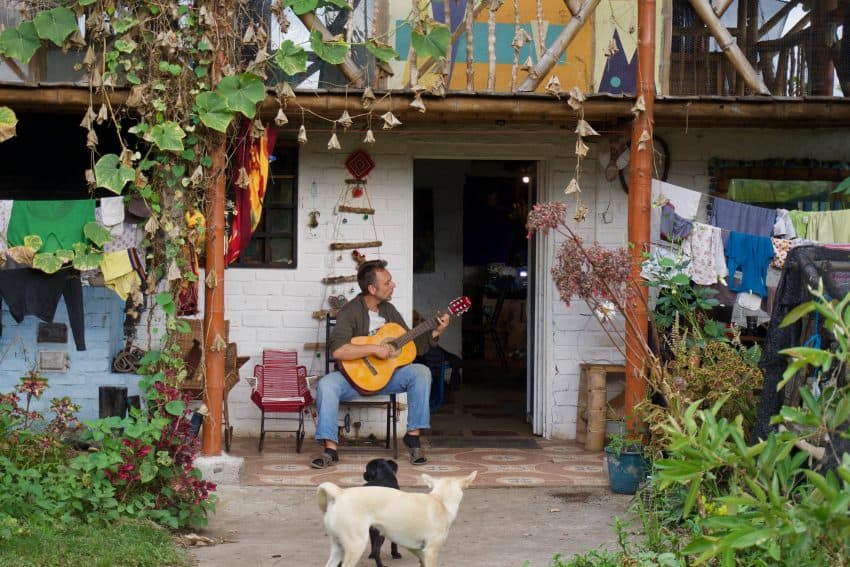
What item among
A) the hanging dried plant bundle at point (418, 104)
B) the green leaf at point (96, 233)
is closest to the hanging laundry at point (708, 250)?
the hanging dried plant bundle at point (418, 104)

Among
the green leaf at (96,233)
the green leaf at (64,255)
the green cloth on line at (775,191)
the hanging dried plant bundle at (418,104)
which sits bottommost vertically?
the green leaf at (64,255)

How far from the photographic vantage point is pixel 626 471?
291 inches

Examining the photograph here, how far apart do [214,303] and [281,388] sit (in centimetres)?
138

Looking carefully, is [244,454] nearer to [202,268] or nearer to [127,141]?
[202,268]

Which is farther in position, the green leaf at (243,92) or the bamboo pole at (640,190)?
the bamboo pole at (640,190)

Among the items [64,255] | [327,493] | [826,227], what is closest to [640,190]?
[826,227]

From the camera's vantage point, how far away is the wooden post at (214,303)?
24.4 ft

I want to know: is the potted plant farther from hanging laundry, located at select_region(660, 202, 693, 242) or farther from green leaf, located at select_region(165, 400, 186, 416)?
green leaf, located at select_region(165, 400, 186, 416)

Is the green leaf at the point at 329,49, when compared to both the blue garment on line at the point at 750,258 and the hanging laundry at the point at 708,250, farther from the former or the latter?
the blue garment on line at the point at 750,258

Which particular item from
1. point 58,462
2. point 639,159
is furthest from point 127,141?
point 639,159

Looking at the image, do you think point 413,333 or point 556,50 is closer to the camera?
point 556,50

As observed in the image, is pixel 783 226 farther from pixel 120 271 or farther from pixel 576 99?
pixel 120 271

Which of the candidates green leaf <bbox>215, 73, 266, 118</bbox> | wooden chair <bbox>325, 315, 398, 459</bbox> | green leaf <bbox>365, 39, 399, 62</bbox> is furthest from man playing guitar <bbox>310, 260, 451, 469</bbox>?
green leaf <bbox>215, 73, 266, 118</bbox>

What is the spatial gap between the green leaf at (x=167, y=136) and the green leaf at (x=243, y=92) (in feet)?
1.26
